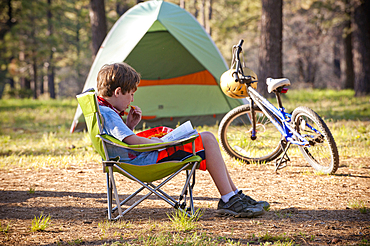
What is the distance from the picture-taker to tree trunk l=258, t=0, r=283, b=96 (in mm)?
8114

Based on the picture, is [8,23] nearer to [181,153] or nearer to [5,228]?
[5,228]

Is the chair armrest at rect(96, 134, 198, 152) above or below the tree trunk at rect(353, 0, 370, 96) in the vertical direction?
below

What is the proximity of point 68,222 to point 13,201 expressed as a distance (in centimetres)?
78

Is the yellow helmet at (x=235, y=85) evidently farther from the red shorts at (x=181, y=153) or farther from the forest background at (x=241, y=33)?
the forest background at (x=241, y=33)

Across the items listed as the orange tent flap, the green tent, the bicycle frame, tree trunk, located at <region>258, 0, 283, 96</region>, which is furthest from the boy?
tree trunk, located at <region>258, 0, 283, 96</region>

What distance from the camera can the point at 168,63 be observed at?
6793mm

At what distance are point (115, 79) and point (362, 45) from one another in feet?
31.0

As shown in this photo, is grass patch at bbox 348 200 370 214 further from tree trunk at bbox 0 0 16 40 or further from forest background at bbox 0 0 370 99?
tree trunk at bbox 0 0 16 40

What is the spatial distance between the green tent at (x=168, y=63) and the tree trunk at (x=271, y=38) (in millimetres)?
2098

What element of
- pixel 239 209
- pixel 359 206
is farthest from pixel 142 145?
pixel 359 206

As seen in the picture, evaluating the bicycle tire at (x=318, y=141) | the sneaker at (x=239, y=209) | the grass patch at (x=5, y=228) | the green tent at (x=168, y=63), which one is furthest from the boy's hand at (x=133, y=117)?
the green tent at (x=168, y=63)

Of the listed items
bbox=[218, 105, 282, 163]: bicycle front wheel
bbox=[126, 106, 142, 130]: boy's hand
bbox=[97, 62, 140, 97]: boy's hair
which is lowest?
bbox=[218, 105, 282, 163]: bicycle front wheel

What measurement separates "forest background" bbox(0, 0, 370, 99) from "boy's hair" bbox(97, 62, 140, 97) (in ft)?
21.5

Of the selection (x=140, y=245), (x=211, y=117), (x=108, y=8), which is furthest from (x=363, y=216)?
(x=108, y=8)
